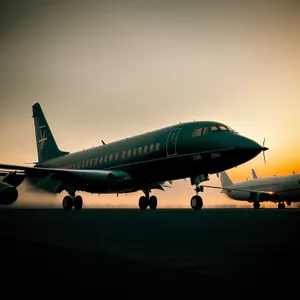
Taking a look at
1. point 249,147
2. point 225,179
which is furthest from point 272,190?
point 249,147

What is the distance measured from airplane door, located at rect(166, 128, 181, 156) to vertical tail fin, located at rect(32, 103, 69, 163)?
1788 centimetres

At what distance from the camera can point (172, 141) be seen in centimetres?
2330

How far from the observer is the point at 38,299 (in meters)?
3.78

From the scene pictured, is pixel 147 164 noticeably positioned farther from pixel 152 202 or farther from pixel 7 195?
pixel 7 195

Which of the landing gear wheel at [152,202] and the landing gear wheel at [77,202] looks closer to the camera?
Result: the landing gear wheel at [77,202]

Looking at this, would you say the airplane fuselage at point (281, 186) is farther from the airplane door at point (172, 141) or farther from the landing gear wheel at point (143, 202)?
the airplane door at point (172, 141)

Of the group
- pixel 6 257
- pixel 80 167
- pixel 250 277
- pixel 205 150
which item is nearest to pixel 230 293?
pixel 250 277

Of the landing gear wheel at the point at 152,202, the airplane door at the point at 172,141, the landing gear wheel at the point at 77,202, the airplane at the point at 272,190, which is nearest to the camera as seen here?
the airplane door at the point at 172,141

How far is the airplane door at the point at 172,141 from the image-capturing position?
75.6 ft

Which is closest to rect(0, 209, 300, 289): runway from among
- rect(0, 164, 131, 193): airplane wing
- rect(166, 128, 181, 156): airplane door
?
rect(166, 128, 181, 156): airplane door

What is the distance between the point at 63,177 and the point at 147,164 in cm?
698

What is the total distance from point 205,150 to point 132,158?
6009mm

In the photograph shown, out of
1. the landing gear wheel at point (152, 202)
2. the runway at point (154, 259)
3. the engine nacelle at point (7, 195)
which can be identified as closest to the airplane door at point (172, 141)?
the landing gear wheel at point (152, 202)

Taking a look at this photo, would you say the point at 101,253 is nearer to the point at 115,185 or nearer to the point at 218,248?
the point at 218,248
